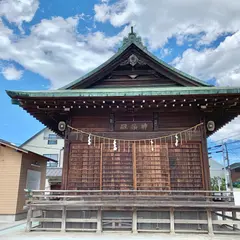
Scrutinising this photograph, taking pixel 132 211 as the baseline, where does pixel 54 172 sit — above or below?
above

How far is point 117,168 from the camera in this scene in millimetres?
7480

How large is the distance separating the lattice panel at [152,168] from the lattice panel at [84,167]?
56.3 inches

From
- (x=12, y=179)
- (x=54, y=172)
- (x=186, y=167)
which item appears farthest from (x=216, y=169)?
(x=12, y=179)

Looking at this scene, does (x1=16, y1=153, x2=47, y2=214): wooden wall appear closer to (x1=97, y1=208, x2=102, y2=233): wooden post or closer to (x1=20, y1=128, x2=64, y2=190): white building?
(x1=97, y1=208, x2=102, y2=233): wooden post

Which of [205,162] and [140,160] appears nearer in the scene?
[205,162]

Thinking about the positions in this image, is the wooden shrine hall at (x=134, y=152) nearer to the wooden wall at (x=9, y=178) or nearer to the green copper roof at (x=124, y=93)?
the green copper roof at (x=124, y=93)

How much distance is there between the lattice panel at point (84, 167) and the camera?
7.42 m

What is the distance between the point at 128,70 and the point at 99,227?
5853mm

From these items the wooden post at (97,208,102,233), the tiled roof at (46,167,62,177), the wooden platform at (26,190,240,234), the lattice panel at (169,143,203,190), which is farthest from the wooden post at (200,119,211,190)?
the tiled roof at (46,167,62,177)

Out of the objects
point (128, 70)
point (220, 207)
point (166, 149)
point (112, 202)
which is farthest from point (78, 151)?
point (220, 207)

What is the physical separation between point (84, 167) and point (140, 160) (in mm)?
1953

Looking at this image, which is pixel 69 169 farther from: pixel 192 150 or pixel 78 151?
pixel 192 150

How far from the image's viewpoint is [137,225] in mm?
7004

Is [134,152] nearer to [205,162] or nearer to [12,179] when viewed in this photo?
[205,162]
